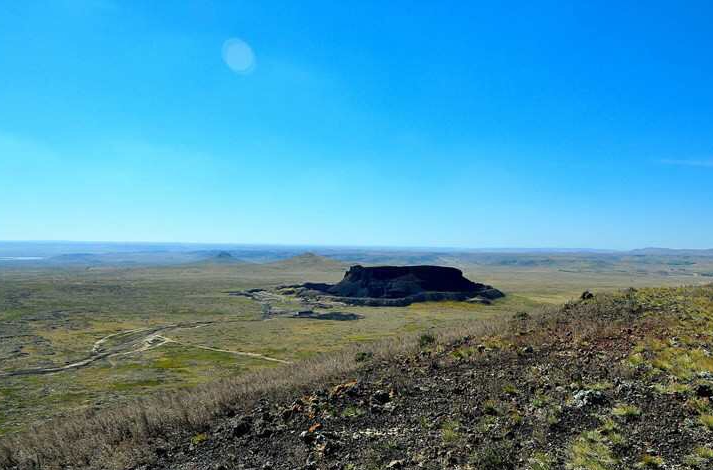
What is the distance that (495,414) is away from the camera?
11.5m

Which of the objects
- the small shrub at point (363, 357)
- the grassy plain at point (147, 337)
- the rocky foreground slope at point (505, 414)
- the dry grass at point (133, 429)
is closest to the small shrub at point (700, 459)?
the rocky foreground slope at point (505, 414)

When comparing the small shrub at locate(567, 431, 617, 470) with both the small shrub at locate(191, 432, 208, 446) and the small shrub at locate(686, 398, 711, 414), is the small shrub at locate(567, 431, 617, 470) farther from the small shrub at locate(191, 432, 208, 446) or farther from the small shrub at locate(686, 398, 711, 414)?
the small shrub at locate(191, 432, 208, 446)

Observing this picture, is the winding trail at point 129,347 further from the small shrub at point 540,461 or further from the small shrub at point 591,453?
the small shrub at point 591,453

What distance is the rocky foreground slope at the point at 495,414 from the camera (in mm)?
9188

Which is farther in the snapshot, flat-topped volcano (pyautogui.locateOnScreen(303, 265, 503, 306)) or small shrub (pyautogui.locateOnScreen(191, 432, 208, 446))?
flat-topped volcano (pyautogui.locateOnScreen(303, 265, 503, 306))

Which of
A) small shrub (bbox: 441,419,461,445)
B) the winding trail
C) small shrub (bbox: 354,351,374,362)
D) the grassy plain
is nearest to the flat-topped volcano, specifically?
the grassy plain

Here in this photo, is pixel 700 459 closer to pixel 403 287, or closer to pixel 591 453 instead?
pixel 591 453

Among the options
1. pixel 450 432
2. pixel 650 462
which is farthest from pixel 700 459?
pixel 450 432

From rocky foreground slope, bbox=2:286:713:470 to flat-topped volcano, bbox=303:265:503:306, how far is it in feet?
231

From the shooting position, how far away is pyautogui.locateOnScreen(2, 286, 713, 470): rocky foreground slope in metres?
9.19

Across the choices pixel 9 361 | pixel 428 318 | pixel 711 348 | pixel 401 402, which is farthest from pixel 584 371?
pixel 428 318

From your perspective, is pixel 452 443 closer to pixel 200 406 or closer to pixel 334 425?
pixel 334 425

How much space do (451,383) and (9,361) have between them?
1670 inches

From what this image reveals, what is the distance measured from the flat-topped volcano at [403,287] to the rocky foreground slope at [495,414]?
7050cm
